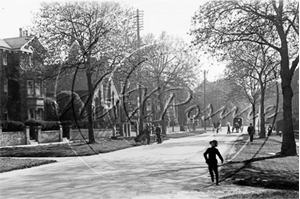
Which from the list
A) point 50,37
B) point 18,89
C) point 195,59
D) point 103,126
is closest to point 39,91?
point 18,89

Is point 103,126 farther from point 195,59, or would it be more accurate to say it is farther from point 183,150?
point 195,59

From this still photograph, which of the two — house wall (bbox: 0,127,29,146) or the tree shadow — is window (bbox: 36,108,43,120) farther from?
the tree shadow

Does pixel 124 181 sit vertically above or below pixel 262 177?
below

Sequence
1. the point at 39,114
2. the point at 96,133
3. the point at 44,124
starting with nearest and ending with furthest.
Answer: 1. the point at 44,124
2. the point at 96,133
3. the point at 39,114

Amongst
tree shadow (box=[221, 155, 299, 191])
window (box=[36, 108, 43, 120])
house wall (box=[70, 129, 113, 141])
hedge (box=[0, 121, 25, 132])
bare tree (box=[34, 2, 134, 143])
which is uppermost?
bare tree (box=[34, 2, 134, 143])

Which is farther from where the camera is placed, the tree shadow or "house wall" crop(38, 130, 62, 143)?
"house wall" crop(38, 130, 62, 143)

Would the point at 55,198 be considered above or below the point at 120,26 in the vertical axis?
below

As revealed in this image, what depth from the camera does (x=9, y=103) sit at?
3831 cm

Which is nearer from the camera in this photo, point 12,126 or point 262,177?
point 262,177

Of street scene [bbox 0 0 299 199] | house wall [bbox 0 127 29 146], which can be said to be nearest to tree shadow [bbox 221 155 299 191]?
street scene [bbox 0 0 299 199]

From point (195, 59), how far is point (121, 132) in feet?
115

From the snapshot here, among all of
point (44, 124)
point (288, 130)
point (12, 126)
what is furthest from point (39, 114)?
point (288, 130)

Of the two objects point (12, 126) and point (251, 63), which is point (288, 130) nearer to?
point (251, 63)

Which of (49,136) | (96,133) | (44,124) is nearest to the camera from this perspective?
(49,136)
